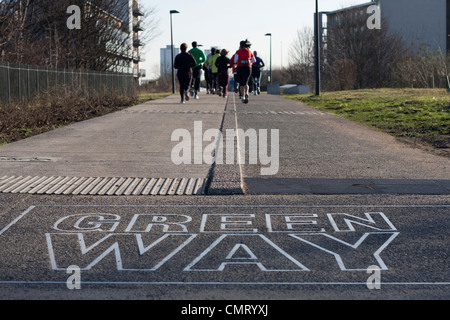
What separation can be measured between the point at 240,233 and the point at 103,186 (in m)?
2.65

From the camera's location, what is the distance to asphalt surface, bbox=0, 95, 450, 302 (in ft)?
13.6

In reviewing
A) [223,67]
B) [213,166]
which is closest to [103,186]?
[213,166]

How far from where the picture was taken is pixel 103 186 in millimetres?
7613

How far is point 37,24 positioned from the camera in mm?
34250

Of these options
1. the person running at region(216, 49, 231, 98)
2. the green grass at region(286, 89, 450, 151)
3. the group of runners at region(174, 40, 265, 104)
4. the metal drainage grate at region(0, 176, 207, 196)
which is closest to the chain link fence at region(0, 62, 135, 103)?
the group of runners at region(174, 40, 265, 104)

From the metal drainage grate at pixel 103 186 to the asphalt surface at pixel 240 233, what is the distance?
0.75 ft

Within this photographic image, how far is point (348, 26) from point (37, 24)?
105ft

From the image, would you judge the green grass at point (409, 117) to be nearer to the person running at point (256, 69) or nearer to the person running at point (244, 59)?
the person running at point (256, 69)

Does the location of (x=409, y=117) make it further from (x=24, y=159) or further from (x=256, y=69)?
(x=24, y=159)

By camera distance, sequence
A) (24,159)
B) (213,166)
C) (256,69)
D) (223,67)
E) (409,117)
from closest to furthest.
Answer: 1. (213,166)
2. (24,159)
3. (409,117)
4. (223,67)
5. (256,69)

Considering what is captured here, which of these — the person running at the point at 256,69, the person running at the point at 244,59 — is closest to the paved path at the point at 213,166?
the person running at the point at 244,59

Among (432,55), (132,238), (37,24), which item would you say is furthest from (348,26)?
(132,238)

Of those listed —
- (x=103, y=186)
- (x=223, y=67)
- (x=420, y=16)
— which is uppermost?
(x=420, y=16)

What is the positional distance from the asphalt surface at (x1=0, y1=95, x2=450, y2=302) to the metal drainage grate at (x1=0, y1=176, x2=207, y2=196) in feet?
0.75
